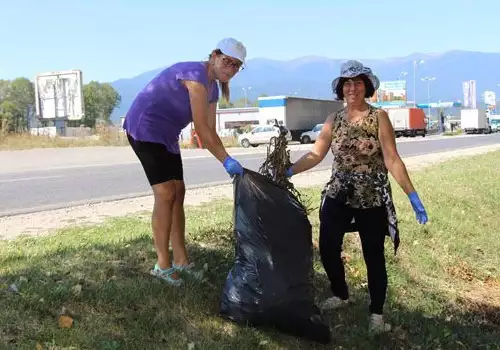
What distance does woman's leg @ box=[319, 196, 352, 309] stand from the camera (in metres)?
4.01

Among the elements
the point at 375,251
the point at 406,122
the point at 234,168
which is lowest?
the point at 375,251

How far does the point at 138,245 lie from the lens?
5035 millimetres

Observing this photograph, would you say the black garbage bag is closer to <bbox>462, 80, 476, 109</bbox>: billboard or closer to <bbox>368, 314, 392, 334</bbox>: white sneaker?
<bbox>368, 314, 392, 334</bbox>: white sneaker

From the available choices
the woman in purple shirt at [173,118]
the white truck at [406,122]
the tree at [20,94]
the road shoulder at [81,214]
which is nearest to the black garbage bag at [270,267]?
the woman in purple shirt at [173,118]

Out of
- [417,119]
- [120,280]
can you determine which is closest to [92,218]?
[120,280]

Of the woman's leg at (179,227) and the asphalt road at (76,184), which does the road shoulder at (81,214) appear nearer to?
the asphalt road at (76,184)

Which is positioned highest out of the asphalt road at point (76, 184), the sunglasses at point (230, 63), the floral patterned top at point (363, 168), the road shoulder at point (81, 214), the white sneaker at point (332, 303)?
the sunglasses at point (230, 63)

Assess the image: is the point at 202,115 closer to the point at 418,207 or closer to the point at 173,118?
the point at 173,118

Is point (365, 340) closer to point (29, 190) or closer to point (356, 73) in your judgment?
point (356, 73)

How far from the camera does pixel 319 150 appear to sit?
420cm

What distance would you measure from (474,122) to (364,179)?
2674 inches

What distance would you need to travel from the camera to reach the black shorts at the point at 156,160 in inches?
152

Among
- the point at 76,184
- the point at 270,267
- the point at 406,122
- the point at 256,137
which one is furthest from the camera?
the point at 406,122

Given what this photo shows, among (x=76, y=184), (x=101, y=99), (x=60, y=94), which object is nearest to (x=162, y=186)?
(x=76, y=184)
